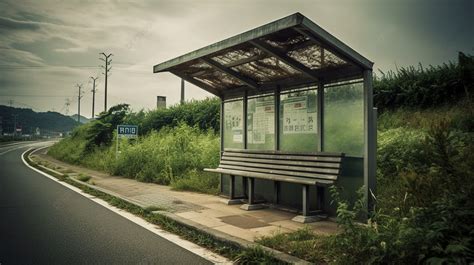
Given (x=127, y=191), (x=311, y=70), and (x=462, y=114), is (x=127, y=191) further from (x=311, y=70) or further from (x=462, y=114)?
(x=462, y=114)

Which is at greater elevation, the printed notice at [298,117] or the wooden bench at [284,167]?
the printed notice at [298,117]

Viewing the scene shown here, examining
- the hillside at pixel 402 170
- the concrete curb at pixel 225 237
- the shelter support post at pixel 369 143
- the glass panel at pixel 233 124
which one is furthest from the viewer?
the glass panel at pixel 233 124

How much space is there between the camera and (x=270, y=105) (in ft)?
26.3

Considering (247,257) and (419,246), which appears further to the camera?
(247,257)

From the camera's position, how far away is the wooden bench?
6.02 metres

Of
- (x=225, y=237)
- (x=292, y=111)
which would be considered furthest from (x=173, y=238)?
(x=292, y=111)

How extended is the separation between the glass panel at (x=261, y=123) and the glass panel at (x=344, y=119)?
1.54 meters

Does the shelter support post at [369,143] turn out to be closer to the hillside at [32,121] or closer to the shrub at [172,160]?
the shrub at [172,160]

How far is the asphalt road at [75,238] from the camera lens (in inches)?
173

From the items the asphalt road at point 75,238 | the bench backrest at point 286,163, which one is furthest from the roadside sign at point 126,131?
the bench backrest at point 286,163

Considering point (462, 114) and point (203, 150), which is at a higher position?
point (462, 114)

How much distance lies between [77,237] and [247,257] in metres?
2.67

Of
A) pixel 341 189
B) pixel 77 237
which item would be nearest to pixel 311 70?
pixel 341 189

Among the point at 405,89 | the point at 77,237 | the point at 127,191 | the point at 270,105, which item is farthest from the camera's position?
the point at 405,89
